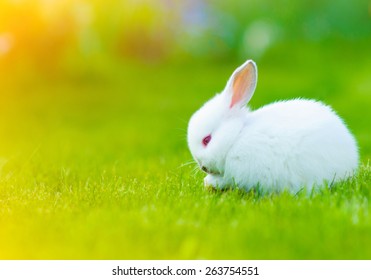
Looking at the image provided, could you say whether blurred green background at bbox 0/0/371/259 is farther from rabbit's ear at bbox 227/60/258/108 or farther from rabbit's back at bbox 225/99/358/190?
rabbit's ear at bbox 227/60/258/108

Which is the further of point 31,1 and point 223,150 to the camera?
point 31,1

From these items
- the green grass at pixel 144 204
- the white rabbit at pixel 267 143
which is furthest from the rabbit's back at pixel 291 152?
the green grass at pixel 144 204

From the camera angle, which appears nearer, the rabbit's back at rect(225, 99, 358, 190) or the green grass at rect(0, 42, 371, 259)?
the green grass at rect(0, 42, 371, 259)

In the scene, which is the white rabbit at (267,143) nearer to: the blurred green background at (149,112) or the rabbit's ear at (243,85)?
the rabbit's ear at (243,85)

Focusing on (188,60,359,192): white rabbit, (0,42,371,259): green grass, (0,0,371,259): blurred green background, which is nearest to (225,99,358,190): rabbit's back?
(188,60,359,192): white rabbit

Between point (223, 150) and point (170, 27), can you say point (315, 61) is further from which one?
point (223, 150)

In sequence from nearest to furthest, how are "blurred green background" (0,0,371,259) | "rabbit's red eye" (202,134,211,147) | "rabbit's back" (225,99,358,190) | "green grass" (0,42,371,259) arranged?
1. "green grass" (0,42,371,259)
2. "blurred green background" (0,0,371,259)
3. "rabbit's back" (225,99,358,190)
4. "rabbit's red eye" (202,134,211,147)

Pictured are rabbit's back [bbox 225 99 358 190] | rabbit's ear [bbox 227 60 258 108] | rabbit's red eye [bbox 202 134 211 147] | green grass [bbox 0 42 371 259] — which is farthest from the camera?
rabbit's ear [bbox 227 60 258 108]

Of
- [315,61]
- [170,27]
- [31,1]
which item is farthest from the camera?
[170,27]

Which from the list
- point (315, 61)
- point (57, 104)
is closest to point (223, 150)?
point (57, 104)
